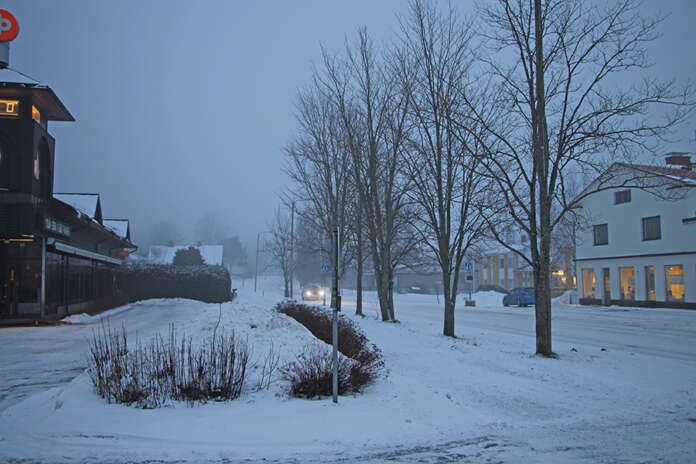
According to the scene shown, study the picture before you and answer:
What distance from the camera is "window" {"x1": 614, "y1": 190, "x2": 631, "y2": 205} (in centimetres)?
3516

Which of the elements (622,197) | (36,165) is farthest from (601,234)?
(36,165)

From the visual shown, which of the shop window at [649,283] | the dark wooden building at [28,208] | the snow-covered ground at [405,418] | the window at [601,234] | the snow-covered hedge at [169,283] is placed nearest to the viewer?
the snow-covered ground at [405,418]

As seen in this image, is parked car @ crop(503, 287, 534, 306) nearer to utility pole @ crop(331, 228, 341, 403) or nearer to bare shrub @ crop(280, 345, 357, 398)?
bare shrub @ crop(280, 345, 357, 398)

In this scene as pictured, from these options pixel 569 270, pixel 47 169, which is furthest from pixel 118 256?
pixel 569 270

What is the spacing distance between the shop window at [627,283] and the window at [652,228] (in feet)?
9.03

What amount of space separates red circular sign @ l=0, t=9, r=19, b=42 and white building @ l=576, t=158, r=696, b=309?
30.6m

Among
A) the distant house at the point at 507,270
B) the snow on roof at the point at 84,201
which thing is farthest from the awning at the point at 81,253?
the distant house at the point at 507,270

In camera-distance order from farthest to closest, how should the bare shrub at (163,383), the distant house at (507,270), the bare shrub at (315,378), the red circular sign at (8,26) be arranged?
1. the distant house at (507,270)
2. the red circular sign at (8,26)
3. the bare shrub at (315,378)
4. the bare shrub at (163,383)

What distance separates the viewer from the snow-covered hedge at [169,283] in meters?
39.3

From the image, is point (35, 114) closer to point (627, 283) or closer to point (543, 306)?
point (543, 306)

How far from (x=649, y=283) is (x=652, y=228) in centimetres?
378

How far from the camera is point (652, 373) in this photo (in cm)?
956

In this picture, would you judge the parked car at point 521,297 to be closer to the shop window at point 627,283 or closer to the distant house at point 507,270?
the shop window at point 627,283

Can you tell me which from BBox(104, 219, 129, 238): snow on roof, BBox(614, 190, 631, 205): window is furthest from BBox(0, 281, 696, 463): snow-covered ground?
BBox(104, 219, 129, 238): snow on roof
